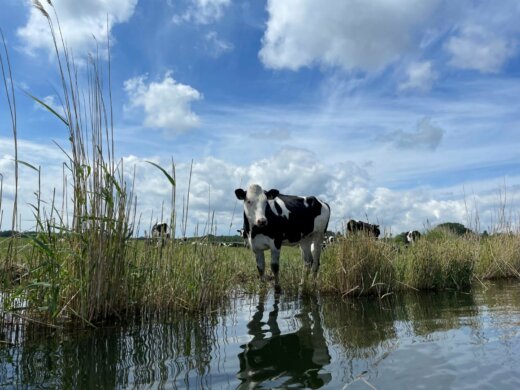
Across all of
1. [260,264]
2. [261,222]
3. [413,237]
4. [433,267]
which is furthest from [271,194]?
[413,237]

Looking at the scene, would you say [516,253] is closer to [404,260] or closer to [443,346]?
[404,260]

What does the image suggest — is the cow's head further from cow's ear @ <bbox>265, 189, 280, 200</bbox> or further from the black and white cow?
cow's ear @ <bbox>265, 189, 280, 200</bbox>

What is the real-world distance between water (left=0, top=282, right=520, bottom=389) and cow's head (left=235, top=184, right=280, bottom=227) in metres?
2.95

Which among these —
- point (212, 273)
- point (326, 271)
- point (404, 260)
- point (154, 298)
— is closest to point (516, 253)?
point (404, 260)

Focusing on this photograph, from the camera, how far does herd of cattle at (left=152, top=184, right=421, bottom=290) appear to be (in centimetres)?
855

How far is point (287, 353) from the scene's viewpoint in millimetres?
3812

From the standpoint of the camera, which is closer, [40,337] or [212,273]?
[40,337]

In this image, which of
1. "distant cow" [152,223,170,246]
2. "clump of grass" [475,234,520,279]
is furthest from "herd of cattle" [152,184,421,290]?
"clump of grass" [475,234,520,279]

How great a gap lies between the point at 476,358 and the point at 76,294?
12.2 ft

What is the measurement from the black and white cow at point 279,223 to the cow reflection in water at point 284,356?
3141mm

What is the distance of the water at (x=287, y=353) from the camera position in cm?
303

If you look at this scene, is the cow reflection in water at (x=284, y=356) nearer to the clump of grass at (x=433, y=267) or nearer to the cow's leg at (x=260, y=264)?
the cow's leg at (x=260, y=264)

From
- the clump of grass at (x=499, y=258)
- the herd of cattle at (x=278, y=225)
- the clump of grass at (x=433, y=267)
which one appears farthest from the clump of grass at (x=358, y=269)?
the clump of grass at (x=499, y=258)

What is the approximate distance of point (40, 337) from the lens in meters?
4.30
